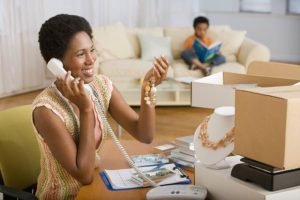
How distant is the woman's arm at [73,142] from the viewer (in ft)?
5.33

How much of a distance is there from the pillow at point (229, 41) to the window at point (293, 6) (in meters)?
2.31

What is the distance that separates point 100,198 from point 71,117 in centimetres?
35

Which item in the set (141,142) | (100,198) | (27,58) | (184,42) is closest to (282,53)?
(184,42)

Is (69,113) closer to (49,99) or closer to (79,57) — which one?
(49,99)

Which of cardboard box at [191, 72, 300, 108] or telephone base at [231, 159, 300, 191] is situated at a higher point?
cardboard box at [191, 72, 300, 108]

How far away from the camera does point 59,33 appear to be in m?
1.77

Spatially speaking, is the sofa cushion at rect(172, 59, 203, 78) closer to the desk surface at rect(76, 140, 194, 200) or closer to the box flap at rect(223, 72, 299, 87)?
the desk surface at rect(76, 140, 194, 200)

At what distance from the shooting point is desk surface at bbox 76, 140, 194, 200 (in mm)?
1538

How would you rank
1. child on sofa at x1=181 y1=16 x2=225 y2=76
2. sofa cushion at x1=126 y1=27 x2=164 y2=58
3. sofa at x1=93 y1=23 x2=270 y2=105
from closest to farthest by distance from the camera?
1. sofa at x1=93 y1=23 x2=270 y2=105
2. child on sofa at x1=181 y1=16 x2=225 y2=76
3. sofa cushion at x1=126 y1=27 x2=164 y2=58

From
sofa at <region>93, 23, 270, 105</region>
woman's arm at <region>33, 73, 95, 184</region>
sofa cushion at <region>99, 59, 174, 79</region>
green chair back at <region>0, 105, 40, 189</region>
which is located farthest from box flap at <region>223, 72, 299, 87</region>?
sofa cushion at <region>99, 59, 174, 79</region>

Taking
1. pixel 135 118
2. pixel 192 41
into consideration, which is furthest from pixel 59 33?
pixel 192 41

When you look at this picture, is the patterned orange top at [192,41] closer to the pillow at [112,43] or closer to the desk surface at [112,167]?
the pillow at [112,43]

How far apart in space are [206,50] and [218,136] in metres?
4.13

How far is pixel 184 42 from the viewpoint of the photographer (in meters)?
5.83
